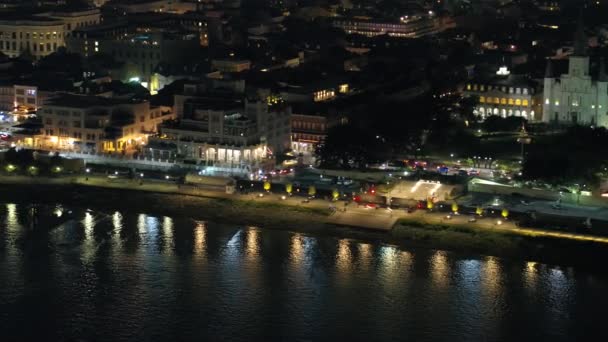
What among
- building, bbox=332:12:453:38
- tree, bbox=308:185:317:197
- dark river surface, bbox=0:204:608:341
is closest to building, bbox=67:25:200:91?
building, bbox=332:12:453:38

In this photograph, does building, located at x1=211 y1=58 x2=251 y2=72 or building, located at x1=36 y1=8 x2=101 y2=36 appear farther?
building, located at x1=36 y1=8 x2=101 y2=36

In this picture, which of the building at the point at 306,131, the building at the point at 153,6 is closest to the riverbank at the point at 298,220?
the building at the point at 306,131

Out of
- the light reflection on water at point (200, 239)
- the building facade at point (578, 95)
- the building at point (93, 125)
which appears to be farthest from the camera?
the building facade at point (578, 95)

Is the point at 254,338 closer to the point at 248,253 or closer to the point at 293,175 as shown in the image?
the point at 248,253

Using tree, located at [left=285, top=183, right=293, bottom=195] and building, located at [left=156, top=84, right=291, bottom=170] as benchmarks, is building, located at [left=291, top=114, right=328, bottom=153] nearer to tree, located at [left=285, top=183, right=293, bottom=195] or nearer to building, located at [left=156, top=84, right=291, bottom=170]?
building, located at [left=156, top=84, right=291, bottom=170]

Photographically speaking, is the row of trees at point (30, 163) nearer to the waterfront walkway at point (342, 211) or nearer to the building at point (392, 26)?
the waterfront walkway at point (342, 211)

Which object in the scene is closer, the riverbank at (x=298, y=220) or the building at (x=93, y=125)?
the riverbank at (x=298, y=220)

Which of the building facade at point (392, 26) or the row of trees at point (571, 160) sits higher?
the building facade at point (392, 26)

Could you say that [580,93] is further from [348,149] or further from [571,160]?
[348,149]
